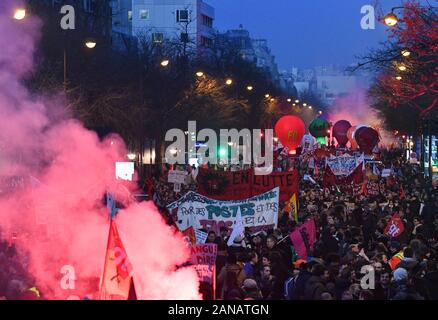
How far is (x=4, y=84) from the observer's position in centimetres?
1983

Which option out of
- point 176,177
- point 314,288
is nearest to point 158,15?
point 176,177

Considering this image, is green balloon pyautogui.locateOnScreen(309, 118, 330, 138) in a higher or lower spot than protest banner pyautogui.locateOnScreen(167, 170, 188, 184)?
higher

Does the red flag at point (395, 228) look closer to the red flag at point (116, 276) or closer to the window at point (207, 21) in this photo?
the red flag at point (116, 276)

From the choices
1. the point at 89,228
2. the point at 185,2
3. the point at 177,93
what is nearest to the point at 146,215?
the point at 89,228

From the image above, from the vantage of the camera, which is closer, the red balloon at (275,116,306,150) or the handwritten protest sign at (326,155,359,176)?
the handwritten protest sign at (326,155,359,176)

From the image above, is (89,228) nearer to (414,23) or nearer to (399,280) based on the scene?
(399,280)

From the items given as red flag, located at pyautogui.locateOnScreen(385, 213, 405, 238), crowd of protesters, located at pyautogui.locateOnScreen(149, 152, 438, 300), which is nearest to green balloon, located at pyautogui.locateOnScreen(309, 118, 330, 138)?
crowd of protesters, located at pyautogui.locateOnScreen(149, 152, 438, 300)

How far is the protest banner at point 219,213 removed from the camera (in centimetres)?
1834

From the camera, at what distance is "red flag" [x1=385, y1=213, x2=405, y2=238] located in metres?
17.7

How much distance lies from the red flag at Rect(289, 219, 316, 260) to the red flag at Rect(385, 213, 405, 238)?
2388 mm

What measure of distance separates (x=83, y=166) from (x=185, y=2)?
281 feet

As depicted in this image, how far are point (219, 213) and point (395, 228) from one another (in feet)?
11.2

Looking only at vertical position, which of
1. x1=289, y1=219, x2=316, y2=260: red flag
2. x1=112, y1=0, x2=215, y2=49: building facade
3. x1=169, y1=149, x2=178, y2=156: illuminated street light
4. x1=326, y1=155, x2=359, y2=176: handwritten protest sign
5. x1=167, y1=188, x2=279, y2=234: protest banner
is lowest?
x1=289, y1=219, x2=316, y2=260: red flag

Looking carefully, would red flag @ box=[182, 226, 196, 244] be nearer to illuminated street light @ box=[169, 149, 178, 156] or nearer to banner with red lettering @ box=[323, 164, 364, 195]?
banner with red lettering @ box=[323, 164, 364, 195]
